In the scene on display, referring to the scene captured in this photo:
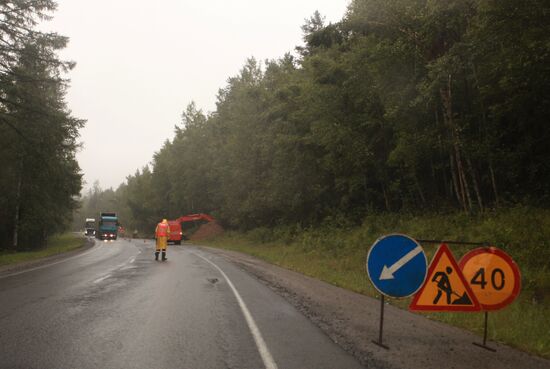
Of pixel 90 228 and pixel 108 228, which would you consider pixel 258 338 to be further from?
pixel 90 228

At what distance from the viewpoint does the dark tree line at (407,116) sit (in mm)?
13055

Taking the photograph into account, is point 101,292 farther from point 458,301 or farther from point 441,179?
point 441,179

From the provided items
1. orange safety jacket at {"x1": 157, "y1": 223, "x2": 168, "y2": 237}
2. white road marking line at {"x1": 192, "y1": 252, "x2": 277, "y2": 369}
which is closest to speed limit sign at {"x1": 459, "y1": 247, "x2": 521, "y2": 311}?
white road marking line at {"x1": 192, "y1": 252, "x2": 277, "y2": 369}

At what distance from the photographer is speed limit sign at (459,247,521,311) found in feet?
19.9

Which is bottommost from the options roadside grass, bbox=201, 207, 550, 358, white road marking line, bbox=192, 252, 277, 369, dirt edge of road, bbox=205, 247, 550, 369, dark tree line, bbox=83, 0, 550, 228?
dirt edge of road, bbox=205, 247, 550, 369

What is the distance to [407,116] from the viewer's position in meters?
19.1

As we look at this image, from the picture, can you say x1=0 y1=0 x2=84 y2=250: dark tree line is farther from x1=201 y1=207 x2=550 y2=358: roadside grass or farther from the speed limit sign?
the speed limit sign

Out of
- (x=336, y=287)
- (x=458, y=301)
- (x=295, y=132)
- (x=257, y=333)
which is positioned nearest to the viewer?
(x=458, y=301)

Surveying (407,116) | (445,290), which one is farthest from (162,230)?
(445,290)

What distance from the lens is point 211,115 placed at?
219 ft

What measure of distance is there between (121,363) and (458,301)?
14.7 feet

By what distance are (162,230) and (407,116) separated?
12.0 metres

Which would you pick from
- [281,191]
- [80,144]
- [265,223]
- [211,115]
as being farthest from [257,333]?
[211,115]

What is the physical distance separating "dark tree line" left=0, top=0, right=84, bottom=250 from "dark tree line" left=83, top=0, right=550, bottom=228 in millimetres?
13283
